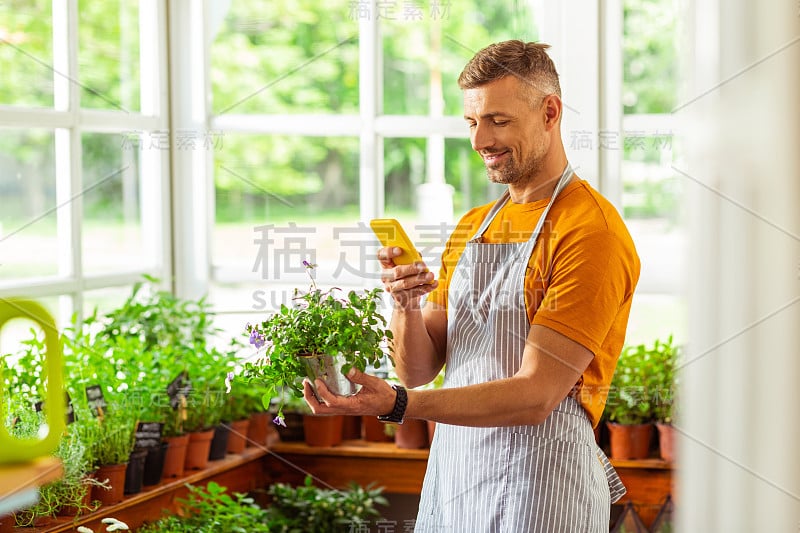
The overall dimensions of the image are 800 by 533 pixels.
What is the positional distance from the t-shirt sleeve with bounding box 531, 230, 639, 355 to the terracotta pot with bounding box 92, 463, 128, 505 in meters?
1.20

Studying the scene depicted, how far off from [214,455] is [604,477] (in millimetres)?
1324

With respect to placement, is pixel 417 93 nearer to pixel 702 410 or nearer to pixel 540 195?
pixel 540 195

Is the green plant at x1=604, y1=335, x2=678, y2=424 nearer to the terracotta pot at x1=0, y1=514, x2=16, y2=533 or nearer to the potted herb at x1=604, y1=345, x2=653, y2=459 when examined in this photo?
the potted herb at x1=604, y1=345, x2=653, y2=459

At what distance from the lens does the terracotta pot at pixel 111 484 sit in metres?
2.25

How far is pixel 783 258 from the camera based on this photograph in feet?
4.81

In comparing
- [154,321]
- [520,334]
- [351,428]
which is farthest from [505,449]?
[154,321]

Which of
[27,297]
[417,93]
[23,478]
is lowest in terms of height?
[23,478]

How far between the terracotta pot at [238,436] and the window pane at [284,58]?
1.00m

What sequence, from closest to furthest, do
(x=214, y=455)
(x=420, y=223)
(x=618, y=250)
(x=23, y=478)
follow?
Result: 1. (x=23, y=478)
2. (x=618, y=250)
3. (x=214, y=455)
4. (x=420, y=223)

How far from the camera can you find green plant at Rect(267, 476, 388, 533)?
108 inches

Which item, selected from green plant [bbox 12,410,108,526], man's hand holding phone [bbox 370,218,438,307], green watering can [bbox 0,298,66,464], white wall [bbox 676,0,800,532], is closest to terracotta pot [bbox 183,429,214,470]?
green plant [bbox 12,410,108,526]

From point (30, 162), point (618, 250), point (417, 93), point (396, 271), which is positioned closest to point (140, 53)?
point (30, 162)

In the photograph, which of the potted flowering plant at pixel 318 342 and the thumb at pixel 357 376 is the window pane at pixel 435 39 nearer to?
the potted flowering plant at pixel 318 342

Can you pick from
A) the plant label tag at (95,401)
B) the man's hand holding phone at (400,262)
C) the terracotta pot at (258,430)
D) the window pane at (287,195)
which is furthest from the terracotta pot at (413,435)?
the man's hand holding phone at (400,262)
